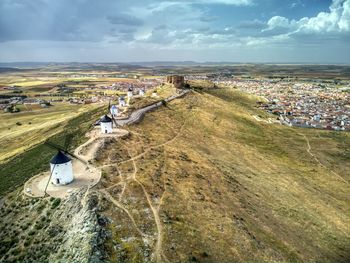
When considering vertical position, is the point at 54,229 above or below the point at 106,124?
below

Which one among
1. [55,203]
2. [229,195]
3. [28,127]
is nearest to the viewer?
[55,203]

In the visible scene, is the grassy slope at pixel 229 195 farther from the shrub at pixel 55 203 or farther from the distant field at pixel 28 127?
the distant field at pixel 28 127

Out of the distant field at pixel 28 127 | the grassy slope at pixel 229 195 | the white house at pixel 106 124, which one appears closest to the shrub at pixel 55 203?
the grassy slope at pixel 229 195

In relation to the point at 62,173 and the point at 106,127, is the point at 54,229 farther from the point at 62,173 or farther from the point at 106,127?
the point at 106,127

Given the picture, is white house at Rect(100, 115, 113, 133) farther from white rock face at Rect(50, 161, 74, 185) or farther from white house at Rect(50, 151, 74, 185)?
white rock face at Rect(50, 161, 74, 185)

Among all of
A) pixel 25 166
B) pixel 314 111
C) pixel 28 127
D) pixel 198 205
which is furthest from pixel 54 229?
pixel 314 111

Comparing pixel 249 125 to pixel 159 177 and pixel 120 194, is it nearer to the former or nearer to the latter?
pixel 159 177

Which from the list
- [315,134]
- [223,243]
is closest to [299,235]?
[223,243]

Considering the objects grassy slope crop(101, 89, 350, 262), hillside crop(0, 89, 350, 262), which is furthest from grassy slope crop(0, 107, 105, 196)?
grassy slope crop(101, 89, 350, 262)
